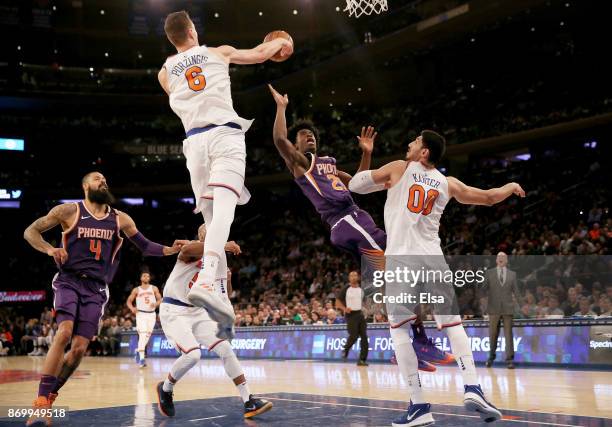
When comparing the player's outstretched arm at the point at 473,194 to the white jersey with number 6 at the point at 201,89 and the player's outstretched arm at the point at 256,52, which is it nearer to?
the player's outstretched arm at the point at 256,52

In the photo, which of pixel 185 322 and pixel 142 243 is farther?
pixel 185 322

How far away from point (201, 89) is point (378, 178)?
189cm

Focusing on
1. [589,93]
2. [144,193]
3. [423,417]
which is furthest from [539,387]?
[144,193]

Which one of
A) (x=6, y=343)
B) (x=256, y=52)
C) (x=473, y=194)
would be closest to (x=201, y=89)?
(x=256, y=52)

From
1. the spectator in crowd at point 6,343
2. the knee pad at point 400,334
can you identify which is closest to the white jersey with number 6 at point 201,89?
the knee pad at point 400,334

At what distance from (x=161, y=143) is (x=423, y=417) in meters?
30.6

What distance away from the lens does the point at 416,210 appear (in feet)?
20.9

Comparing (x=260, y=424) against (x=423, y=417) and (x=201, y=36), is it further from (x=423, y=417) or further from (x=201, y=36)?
(x=201, y=36)

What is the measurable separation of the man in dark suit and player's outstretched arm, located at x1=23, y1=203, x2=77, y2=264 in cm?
872

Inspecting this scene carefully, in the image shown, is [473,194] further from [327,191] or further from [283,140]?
[283,140]

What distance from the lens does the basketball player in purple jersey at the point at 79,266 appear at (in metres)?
6.57

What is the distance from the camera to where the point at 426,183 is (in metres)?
6.41

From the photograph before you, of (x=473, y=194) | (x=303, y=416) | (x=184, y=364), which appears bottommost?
(x=303, y=416)

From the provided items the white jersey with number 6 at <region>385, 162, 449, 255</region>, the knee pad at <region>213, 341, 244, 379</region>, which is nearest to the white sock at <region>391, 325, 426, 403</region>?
the white jersey with number 6 at <region>385, 162, 449, 255</region>
